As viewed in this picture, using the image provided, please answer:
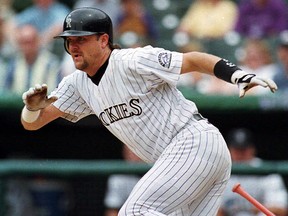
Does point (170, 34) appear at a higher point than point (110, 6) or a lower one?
lower

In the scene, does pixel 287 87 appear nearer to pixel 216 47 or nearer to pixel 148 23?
pixel 216 47

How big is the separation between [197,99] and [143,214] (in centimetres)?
319

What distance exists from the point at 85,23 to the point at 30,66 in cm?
387

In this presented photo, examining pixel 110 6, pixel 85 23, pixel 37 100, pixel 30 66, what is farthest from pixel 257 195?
pixel 110 6

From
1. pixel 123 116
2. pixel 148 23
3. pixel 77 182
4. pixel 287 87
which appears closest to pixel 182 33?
pixel 148 23

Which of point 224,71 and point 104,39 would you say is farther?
point 104,39

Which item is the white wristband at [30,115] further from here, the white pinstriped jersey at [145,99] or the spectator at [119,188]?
the spectator at [119,188]

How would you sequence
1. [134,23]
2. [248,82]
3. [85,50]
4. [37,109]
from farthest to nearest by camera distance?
[134,23], [37,109], [85,50], [248,82]

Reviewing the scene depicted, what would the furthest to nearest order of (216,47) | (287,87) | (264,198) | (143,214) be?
1. (216,47)
2. (287,87)
3. (264,198)
4. (143,214)

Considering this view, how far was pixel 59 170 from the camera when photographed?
7520 mm

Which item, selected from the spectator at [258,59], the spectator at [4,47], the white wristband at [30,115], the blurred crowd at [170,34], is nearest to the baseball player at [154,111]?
the white wristband at [30,115]

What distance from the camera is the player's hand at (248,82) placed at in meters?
4.66

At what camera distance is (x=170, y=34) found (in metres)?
9.92

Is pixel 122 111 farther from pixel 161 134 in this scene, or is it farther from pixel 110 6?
pixel 110 6
